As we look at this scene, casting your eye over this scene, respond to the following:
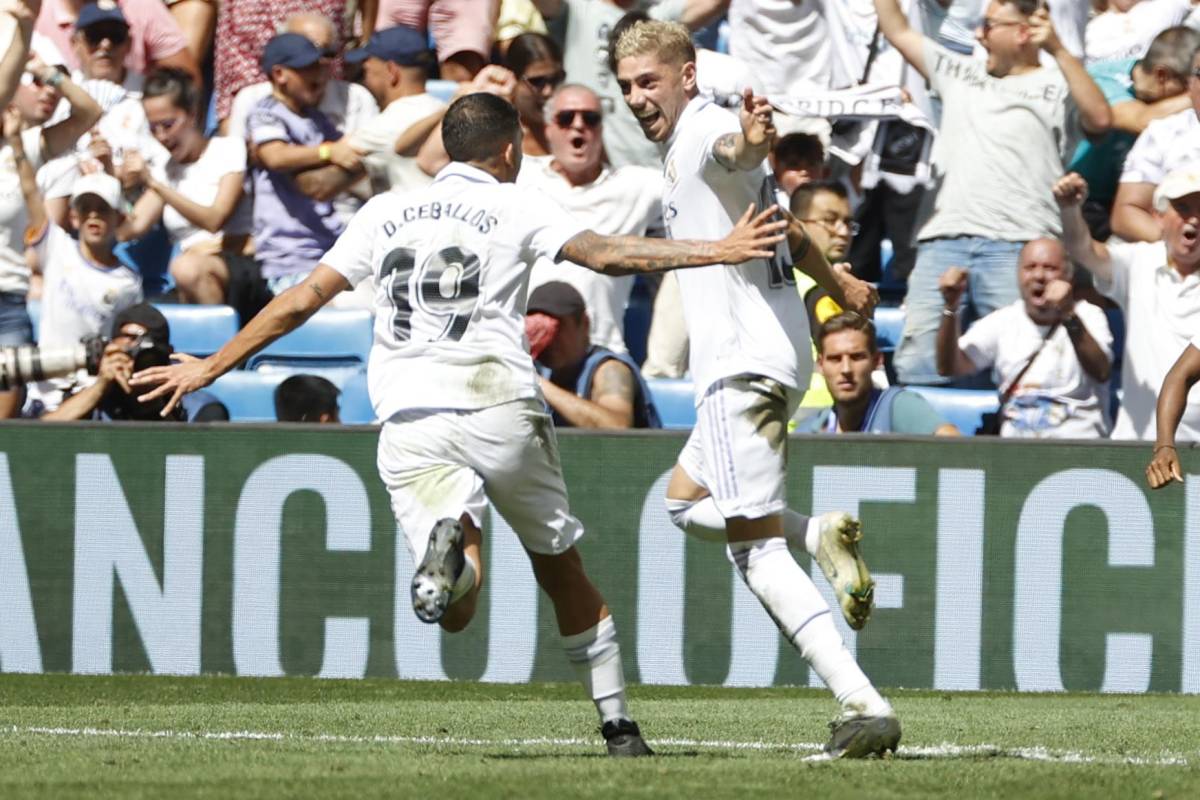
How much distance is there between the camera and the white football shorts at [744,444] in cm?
616

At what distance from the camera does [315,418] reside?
10.5 m

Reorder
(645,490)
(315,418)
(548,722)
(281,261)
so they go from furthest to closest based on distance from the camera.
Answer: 1. (281,261)
2. (315,418)
3. (645,490)
4. (548,722)

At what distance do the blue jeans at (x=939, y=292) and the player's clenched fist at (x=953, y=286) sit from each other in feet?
0.28

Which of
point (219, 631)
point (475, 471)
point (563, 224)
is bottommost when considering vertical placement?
point (219, 631)

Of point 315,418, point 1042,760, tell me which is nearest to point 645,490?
point 315,418

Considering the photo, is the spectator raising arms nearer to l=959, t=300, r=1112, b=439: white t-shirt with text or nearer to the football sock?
l=959, t=300, r=1112, b=439: white t-shirt with text

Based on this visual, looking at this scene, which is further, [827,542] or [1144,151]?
[1144,151]

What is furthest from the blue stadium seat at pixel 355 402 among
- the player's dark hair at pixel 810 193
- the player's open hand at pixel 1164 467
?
the player's open hand at pixel 1164 467

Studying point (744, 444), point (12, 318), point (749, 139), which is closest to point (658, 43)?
point (749, 139)

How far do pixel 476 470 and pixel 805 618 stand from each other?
41.3 inches

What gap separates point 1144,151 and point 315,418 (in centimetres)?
446

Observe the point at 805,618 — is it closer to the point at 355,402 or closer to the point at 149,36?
the point at 355,402

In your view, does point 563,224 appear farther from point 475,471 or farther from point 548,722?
point 548,722

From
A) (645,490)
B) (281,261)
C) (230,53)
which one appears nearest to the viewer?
(645,490)
